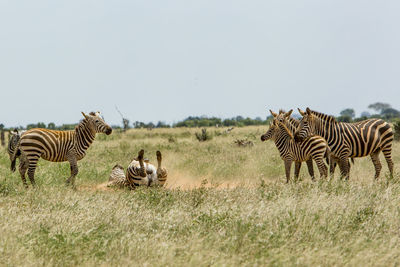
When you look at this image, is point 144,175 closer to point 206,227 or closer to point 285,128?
point 285,128

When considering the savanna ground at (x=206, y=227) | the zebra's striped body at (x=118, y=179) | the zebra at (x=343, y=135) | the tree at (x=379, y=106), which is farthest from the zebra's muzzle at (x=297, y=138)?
the tree at (x=379, y=106)

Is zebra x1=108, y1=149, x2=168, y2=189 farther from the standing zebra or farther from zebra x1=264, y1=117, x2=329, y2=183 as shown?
zebra x1=264, y1=117, x2=329, y2=183

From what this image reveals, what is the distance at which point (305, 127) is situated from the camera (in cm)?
1141

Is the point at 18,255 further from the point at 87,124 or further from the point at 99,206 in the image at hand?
the point at 87,124

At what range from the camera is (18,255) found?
5.31 meters

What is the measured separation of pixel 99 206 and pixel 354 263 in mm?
4026

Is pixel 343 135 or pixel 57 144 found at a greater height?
pixel 343 135

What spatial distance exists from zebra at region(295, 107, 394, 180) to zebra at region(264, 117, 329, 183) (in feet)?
0.68

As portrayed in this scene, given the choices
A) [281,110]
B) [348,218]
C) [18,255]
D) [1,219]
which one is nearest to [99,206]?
[1,219]

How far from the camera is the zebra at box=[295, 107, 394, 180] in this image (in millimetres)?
11477

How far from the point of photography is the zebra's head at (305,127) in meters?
11.3

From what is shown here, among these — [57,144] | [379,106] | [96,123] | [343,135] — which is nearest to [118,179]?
[96,123]

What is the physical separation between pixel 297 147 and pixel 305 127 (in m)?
0.50

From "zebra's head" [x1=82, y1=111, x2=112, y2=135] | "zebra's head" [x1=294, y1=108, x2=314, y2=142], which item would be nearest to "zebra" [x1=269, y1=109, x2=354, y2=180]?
"zebra's head" [x1=294, y1=108, x2=314, y2=142]
